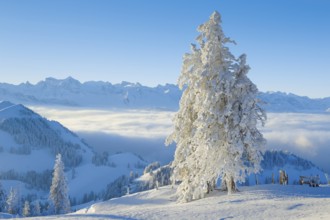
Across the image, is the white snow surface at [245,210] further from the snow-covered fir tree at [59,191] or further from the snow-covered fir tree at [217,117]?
the snow-covered fir tree at [59,191]

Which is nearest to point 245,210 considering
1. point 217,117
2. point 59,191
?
point 217,117

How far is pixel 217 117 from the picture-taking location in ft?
110

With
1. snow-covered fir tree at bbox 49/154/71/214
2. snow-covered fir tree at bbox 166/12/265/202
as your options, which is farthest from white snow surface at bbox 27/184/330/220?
snow-covered fir tree at bbox 49/154/71/214

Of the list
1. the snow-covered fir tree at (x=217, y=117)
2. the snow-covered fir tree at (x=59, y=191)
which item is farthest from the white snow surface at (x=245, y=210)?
the snow-covered fir tree at (x=59, y=191)

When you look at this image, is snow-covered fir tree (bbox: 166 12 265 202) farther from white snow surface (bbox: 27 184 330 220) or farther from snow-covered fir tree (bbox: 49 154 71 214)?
snow-covered fir tree (bbox: 49 154 71 214)

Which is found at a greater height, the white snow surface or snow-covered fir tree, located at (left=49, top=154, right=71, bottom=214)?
the white snow surface

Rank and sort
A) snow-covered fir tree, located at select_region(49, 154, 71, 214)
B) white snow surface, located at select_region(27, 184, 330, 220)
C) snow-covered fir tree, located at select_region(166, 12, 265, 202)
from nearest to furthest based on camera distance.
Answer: white snow surface, located at select_region(27, 184, 330, 220) → snow-covered fir tree, located at select_region(166, 12, 265, 202) → snow-covered fir tree, located at select_region(49, 154, 71, 214)

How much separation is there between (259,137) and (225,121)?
298 centimetres

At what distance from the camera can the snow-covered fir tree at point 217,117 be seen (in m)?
32.6

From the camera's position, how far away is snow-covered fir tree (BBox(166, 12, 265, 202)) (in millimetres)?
32594

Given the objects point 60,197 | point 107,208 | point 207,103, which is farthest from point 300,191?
point 60,197

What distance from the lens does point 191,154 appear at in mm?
36438

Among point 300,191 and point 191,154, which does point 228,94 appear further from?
Result: point 300,191

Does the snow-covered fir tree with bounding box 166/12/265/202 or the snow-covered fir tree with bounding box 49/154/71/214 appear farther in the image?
the snow-covered fir tree with bounding box 49/154/71/214
